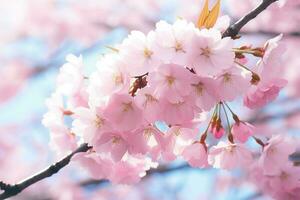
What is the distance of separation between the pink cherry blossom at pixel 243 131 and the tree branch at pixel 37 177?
0.44 metres

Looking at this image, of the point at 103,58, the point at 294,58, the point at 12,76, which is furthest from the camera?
the point at 12,76

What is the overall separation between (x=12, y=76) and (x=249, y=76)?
20.6 ft

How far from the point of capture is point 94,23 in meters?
6.19

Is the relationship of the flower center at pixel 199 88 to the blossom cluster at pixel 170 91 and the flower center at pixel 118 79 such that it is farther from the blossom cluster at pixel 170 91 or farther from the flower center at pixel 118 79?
the flower center at pixel 118 79

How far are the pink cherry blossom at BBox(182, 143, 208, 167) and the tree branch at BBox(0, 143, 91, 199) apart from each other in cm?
29

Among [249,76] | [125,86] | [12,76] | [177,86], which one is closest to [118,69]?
[125,86]

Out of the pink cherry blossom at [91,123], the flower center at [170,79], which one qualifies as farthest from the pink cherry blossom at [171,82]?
the pink cherry blossom at [91,123]

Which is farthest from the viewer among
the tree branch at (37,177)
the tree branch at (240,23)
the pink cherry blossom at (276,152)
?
the pink cherry blossom at (276,152)

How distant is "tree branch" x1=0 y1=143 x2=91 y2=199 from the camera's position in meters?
1.54

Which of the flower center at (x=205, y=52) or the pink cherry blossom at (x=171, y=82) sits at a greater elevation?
the flower center at (x=205, y=52)

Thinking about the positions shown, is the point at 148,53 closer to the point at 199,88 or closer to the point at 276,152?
the point at 199,88

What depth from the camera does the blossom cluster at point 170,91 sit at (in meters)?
1.28

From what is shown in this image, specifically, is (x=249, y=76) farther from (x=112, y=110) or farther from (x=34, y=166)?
(x=34, y=166)

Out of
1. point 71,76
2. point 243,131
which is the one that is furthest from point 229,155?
point 71,76
